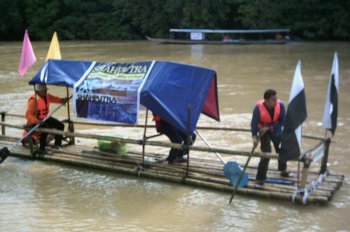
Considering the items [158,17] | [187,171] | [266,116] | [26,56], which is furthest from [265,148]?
[158,17]

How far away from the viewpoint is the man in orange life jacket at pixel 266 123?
7488mm

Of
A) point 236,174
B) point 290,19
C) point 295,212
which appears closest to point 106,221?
point 236,174

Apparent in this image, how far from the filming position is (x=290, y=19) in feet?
143

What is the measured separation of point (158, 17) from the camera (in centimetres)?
4838

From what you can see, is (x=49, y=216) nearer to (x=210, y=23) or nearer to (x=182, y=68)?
(x=182, y=68)

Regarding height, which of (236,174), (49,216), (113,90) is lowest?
(49,216)

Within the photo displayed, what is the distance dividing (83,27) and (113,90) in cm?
4440

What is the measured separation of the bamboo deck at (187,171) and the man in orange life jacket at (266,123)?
38cm

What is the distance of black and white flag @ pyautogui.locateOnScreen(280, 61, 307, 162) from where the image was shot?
6.80m

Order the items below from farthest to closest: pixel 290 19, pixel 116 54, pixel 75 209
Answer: pixel 290 19
pixel 116 54
pixel 75 209

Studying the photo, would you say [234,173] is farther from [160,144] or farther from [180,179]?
[160,144]

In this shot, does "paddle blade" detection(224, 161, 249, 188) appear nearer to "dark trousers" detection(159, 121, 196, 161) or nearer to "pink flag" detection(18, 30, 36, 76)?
"dark trousers" detection(159, 121, 196, 161)

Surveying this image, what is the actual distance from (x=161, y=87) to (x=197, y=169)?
1483mm

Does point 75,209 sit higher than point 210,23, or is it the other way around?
point 210,23
